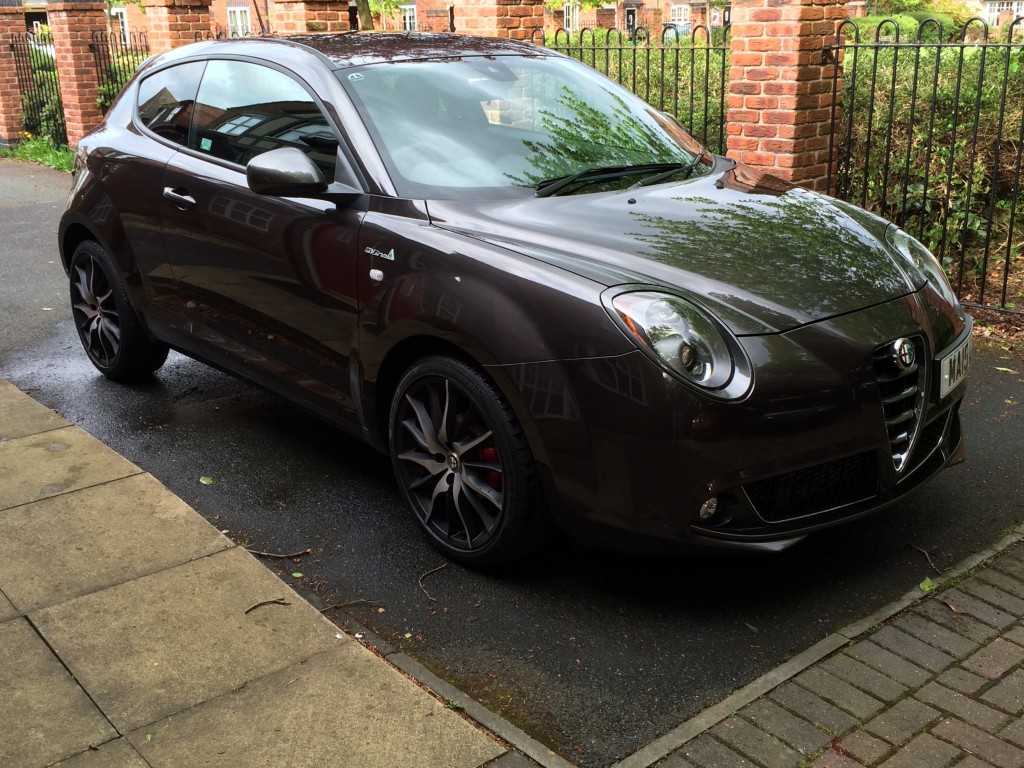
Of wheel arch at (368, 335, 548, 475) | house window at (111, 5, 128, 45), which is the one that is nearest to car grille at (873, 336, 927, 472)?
wheel arch at (368, 335, 548, 475)

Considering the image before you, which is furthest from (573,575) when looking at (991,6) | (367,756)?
(991,6)

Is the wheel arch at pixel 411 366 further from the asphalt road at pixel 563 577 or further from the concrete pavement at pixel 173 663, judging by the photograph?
the concrete pavement at pixel 173 663

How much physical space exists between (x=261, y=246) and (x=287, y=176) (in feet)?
1.86

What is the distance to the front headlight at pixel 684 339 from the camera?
126 inches

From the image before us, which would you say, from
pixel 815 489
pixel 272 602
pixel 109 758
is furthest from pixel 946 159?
pixel 109 758

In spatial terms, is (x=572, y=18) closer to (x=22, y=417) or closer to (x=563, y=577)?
(x=22, y=417)

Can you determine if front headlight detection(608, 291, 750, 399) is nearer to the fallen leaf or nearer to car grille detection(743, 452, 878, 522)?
car grille detection(743, 452, 878, 522)

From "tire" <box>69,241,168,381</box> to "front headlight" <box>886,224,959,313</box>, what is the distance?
362 centimetres

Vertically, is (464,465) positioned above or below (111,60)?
below

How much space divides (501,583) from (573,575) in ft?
0.84

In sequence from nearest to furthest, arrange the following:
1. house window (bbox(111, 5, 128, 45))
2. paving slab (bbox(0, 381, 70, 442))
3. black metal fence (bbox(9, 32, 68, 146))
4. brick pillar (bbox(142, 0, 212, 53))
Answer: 1. paving slab (bbox(0, 381, 70, 442))
2. brick pillar (bbox(142, 0, 212, 53))
3. black metal fence (bbox(9, 32, 68, 146))
4. house window (bbox(111, 5, 128, 45))

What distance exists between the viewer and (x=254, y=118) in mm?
4664

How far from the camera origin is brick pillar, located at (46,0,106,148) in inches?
574

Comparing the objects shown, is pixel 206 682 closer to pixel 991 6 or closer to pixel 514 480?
pixel 514 480
